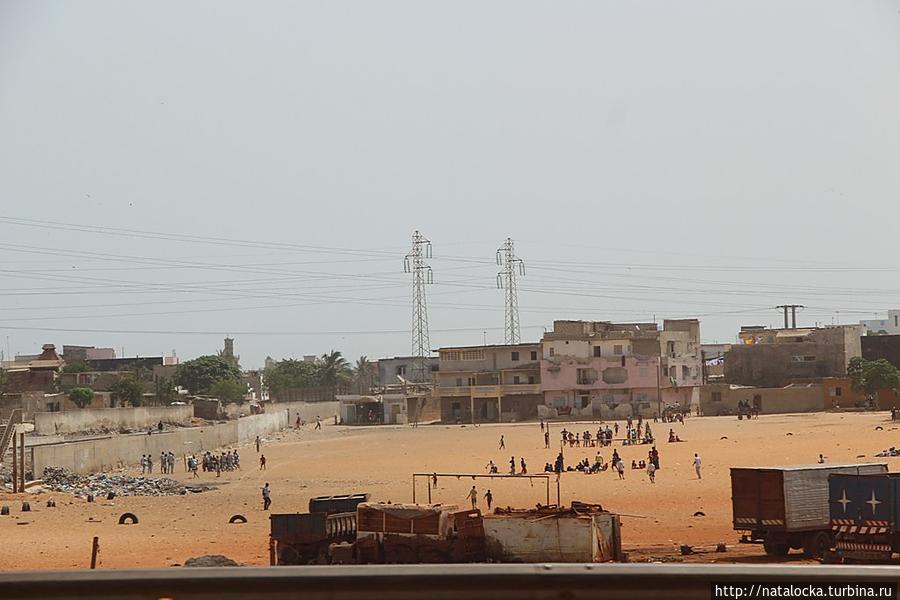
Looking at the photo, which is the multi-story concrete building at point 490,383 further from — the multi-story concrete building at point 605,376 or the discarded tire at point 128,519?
the discarded tire at point 128,519

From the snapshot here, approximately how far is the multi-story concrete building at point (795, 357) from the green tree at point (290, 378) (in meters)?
65.6

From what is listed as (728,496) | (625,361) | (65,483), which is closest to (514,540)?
(728,496)

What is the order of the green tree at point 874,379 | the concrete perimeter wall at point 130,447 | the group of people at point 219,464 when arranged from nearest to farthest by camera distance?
1. the concrete perimeter wall at point 130,447
2. the group of people at point 219,464
3. the green tree at point 874,379

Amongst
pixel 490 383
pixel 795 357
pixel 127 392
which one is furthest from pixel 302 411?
pixel 795 357

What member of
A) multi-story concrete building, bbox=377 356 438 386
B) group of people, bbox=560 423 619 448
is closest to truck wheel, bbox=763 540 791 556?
group of people, bbox=560 423 619 448

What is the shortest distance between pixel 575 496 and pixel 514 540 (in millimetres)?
18360

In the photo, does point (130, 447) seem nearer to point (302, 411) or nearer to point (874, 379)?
point (874, 379)

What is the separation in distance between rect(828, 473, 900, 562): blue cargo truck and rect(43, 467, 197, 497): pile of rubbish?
106 ft

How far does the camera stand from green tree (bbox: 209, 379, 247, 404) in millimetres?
112250

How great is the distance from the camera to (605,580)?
2830 mm

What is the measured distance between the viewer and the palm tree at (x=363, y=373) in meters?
166

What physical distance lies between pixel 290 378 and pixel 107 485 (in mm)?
100592

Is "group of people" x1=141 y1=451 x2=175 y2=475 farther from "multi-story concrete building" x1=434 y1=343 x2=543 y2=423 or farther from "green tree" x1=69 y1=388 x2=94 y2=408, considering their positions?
"multi-story concrete building" x1=434 y1=343 x2=543 y2=423

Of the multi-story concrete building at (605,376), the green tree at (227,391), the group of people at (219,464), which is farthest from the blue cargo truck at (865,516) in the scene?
the green tree at (227,391)
